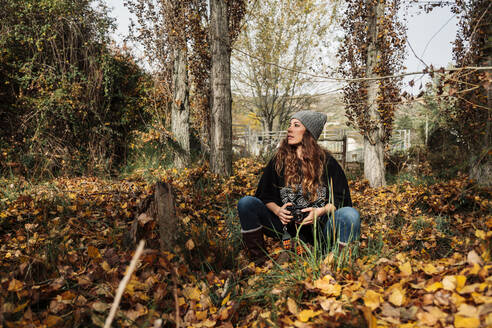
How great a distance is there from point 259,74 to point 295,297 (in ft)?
45.4

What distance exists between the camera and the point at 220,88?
466 cm

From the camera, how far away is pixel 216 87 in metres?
4.67

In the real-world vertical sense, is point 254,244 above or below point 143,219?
below

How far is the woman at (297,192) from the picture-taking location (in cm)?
237

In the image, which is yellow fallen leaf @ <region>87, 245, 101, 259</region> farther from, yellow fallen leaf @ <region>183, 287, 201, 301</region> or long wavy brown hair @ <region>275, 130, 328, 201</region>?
long wavy brown hair @ <region>275, 130, 328, 201</region>

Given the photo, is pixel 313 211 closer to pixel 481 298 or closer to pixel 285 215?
pixel 285 215

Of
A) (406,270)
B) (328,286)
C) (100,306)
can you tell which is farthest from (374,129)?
(100,306)

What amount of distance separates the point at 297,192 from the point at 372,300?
1304 millimetres

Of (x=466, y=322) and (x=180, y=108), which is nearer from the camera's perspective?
(x=466, y=322)

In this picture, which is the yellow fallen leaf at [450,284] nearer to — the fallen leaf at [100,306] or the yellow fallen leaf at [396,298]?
the yellow fallen leaf at [396,298]

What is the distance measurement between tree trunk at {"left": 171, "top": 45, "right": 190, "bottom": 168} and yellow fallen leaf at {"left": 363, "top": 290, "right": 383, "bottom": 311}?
5.48 metres

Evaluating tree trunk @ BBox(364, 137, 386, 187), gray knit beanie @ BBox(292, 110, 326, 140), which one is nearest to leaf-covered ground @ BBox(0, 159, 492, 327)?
gray knit beanie @ BBox(292, 110, 326, 140)

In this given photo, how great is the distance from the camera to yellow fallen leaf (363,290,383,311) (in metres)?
1.25

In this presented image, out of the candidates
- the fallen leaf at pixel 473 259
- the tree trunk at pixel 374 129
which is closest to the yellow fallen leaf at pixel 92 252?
the fallen leaf at pixel 473 259
